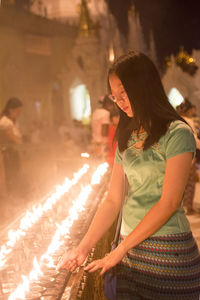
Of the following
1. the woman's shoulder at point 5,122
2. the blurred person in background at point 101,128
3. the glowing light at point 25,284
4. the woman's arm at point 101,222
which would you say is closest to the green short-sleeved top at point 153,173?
the woman's arm at point 101,222

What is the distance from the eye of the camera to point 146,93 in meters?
1.56

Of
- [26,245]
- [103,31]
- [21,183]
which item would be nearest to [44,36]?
[103,31]

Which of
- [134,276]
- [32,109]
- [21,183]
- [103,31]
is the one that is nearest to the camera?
[134,276]

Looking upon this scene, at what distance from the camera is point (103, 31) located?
28.5 m

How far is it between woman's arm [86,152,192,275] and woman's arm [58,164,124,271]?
264 mm

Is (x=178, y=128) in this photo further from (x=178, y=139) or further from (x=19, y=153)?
(x=19, y=153)

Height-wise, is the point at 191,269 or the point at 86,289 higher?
the point at 191,269

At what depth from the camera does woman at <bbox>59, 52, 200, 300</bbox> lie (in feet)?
4.84

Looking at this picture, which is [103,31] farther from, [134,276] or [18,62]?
[134,276]

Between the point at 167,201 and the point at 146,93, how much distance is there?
0.44m

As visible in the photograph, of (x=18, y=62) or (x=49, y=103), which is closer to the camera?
(x=18, y=62)

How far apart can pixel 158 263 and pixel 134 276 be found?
5.1 inches

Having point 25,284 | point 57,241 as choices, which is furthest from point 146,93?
point 57,241

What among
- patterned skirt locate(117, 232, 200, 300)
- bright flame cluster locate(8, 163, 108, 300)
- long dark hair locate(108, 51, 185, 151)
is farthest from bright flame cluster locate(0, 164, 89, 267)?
long dark hair locate(108, 51, 185, 151)
